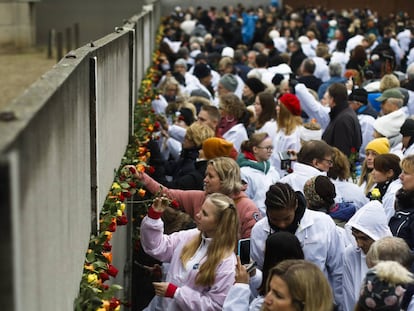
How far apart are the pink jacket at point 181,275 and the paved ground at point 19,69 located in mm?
15642

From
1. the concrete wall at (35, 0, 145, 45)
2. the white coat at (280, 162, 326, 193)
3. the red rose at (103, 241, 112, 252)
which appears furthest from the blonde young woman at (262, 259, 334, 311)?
the concrete wall at (35, 0, 145, 45)

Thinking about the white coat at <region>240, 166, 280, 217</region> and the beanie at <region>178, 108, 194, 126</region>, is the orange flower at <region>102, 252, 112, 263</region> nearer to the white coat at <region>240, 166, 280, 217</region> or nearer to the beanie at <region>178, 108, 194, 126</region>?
the white coat at <region>240, 166, 280, 217</region>

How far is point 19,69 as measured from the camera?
92.5 feet

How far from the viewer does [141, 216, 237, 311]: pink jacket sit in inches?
214

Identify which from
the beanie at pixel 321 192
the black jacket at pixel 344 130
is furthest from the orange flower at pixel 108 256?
the black jacket at pixel 344 130

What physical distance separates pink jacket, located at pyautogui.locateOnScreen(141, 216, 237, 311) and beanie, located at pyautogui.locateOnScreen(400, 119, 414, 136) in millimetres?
3711


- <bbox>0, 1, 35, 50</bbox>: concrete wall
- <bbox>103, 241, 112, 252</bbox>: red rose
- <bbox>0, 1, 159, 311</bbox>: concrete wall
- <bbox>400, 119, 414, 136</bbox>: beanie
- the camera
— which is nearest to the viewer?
<bbox>0, 1, 159, 311</bbox>: concrete wall

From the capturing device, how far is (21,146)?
2557mm

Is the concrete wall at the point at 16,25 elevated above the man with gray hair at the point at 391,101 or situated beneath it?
situated beneath

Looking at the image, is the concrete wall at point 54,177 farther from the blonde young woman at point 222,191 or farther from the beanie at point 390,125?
the beanie at point 390,125

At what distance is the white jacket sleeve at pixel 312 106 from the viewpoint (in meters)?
11.7

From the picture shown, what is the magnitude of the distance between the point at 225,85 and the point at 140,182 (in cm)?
658

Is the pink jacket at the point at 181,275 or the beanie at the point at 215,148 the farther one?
the beanie at the point at 215,148

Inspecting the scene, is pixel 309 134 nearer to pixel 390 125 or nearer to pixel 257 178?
pixel 390 125
